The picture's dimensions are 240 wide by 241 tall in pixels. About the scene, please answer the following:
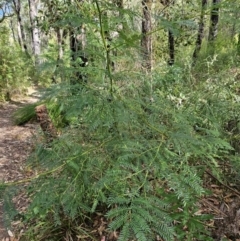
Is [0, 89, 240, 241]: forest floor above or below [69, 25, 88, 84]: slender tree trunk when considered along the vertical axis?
below

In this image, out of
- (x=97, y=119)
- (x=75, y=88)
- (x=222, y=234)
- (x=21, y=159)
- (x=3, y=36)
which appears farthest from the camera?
(x=3, y=36)

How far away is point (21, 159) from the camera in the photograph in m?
4.66

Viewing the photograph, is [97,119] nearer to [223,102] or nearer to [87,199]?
[87,199]

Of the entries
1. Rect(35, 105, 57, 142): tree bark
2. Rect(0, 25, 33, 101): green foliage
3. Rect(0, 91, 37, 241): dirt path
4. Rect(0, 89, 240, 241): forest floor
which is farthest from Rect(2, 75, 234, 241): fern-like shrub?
Rect(0, 25, 33, 101): green foliage

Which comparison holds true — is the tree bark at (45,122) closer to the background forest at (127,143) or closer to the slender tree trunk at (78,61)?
the background forest at (127,143)

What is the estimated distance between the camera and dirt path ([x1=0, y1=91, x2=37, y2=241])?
4.15 metres

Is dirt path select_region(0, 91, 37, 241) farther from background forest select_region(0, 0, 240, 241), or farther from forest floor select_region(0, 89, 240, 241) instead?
background forest select_region(0, 0, 240, 241)

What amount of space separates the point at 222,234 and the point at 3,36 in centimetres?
930

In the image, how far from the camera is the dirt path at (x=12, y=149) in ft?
13.6

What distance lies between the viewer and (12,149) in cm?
509

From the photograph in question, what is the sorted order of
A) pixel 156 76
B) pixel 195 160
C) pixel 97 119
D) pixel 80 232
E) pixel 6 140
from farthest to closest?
1. pixel 6 140
2. pixel 156 76
3. pixel 80 232
4. pixel 195 160
5. pixel 97 119

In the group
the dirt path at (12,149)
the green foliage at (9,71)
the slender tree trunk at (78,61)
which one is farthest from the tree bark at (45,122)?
the green foliage at (9,71)

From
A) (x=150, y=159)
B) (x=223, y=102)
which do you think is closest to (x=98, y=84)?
(x=150, y=159)

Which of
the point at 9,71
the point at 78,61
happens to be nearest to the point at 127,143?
the point at 78,61
